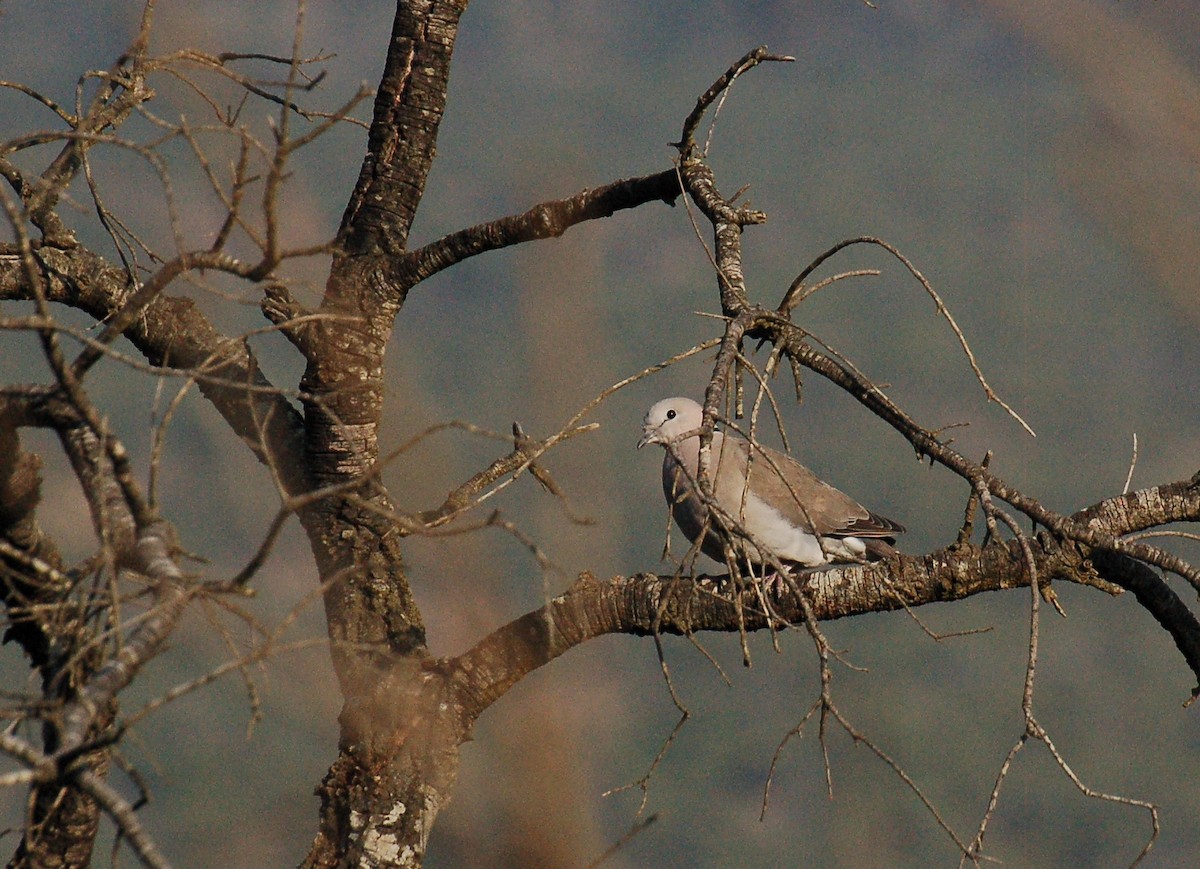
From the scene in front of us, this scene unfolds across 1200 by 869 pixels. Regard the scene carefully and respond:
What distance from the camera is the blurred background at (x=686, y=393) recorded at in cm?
270

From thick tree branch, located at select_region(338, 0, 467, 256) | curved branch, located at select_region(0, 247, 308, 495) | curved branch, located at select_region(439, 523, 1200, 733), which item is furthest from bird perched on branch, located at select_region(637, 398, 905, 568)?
curved branch, located at select_region(0, 247, 308, 495)

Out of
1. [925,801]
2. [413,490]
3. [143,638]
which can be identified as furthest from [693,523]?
[143,638]

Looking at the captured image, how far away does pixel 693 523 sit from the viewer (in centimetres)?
579

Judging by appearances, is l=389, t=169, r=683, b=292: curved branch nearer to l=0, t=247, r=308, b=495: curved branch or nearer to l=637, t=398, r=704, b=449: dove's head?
l=0, t=247, r=308, b=495: curved branch

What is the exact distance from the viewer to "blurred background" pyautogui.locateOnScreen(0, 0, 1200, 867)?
2.70 metres

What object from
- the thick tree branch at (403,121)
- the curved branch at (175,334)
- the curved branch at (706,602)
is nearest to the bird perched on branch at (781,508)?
the curved branch at (706,602)

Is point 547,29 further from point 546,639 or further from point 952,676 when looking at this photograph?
point 952,676

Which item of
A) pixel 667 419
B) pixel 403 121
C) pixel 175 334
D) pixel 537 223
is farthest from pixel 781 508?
pixel 175 334

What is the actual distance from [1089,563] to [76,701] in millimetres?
2905

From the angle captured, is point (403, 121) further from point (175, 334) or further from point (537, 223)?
point (175, 334)

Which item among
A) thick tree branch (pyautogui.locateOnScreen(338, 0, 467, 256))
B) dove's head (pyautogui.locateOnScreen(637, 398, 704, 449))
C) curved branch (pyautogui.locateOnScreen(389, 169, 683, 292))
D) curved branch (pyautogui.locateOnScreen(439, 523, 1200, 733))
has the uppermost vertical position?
thick tree branch (pyautogui.locateOnScreen(338, 0, 467, 256))

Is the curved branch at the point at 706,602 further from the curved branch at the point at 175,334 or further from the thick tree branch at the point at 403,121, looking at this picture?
the thick tree branch at the point at 403,121

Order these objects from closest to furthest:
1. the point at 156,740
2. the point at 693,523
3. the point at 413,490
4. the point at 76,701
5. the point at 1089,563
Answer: the point at 76,701
the point at 413,490
the point at 1089,563
the point at 693,523
the point at 156,740

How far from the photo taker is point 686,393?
84.0 feet
